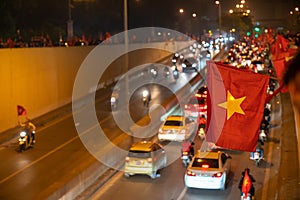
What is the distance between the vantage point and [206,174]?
602 inches

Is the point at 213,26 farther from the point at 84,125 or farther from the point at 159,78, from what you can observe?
the point at 84,125

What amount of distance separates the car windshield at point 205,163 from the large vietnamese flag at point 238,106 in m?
6.69

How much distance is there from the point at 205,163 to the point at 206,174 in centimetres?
51

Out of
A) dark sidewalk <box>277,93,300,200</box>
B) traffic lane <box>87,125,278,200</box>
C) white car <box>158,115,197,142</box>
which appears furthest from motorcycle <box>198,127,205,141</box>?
traffic lane <box>87,125,278,200</box>

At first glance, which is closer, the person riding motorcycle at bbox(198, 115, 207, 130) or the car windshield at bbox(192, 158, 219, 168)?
the car windshield at bbox(192, 158, 219, 168)

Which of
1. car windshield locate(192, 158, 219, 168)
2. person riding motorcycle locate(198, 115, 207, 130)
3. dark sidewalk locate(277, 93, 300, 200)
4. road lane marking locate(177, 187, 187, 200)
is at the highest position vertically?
car windshield locate(192, 158, 219, 168)

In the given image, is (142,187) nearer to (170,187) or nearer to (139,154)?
(170,187)

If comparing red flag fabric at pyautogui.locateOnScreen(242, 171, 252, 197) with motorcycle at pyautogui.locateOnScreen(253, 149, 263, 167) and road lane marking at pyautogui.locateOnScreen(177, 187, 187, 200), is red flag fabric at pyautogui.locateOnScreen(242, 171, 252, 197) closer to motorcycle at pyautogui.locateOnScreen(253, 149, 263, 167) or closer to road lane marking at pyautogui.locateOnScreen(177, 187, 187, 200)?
road lane marking at pyautogui.locateOnScreen(177, 187, 187, 200)

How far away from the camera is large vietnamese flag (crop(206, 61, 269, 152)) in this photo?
8.76m

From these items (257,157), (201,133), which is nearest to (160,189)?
(257,157)

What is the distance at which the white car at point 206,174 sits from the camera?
600 inches

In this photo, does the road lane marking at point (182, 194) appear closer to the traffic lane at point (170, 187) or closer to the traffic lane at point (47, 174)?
the traffic lane at point (170, 187)

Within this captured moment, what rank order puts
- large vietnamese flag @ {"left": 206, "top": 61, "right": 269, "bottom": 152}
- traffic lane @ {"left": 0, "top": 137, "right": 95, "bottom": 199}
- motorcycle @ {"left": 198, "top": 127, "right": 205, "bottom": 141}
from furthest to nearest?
motorcycle @ {"left": 198, "top": 127, "right": 205, "bottom": 141}, traffic lane @ {"left": 0, "top": 137, "right": 95, "bottom": 199}, large vietnamese flag @ {"left": 206, "top": 61, "right": 269, "bottom": 152}

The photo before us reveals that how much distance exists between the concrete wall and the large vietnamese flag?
58.3 ft
